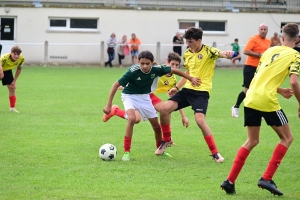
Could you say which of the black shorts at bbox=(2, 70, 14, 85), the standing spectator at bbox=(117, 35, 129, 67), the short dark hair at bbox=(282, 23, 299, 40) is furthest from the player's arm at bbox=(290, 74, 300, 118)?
the standing spectator at bbox=(117, 35, 129, 67)

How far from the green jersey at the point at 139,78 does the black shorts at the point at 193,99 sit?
0.47m

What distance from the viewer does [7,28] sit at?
3291 centimetres

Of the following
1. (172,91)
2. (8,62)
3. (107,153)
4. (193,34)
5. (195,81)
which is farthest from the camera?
(8,62)

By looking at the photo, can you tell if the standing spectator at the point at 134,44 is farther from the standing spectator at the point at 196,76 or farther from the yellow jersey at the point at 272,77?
the yellow jersey at the point at 272,77

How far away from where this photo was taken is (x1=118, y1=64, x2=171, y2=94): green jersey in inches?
351

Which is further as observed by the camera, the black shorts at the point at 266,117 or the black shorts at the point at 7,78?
the black shorts at the point at 7,78

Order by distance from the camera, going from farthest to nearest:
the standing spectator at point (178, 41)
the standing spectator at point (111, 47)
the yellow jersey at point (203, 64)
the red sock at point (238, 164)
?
the standing spectator at point (178, 41) → the standing spectator at point (111, 47) → the yellow jersey at point (203, 64) → the red sock at point (238, 164)

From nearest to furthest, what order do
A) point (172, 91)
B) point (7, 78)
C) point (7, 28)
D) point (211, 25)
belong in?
point (172, 91) → point (7, 78) → point (7, 28) → point (211, 25)

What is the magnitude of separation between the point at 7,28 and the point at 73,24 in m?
3.56

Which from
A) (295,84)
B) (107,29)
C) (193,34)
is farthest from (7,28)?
(295,84)

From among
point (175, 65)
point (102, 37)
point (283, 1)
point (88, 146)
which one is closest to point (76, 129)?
point (88, 146)

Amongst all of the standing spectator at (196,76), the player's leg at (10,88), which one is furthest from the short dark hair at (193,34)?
the player's leg at (10,88)

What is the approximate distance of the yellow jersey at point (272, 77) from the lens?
6812mm

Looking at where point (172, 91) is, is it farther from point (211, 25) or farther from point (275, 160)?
point (211, 25)
